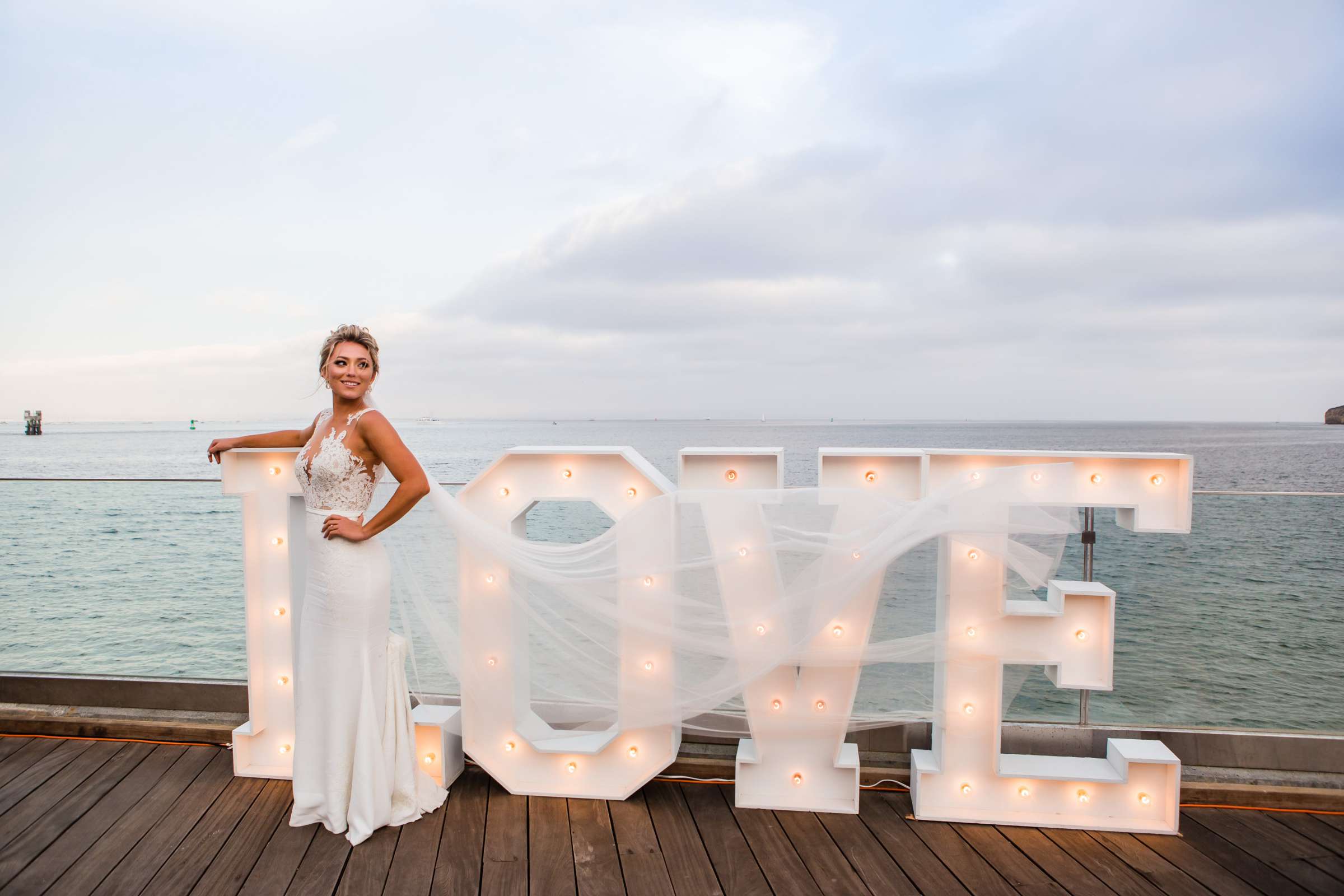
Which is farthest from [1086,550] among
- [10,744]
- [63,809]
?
[10,744]

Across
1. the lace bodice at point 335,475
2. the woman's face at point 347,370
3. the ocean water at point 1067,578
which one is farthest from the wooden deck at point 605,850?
the woman's face at point 347,370

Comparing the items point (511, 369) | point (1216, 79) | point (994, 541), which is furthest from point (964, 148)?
point (994, 541)

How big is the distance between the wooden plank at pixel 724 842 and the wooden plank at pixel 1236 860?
151cm

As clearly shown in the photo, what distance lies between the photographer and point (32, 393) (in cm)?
2238

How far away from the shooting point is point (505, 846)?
222 cm

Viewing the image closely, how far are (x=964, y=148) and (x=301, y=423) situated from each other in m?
32.8

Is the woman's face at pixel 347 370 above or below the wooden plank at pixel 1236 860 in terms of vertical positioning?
above

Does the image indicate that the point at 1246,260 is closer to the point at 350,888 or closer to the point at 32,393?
the point at 350,888

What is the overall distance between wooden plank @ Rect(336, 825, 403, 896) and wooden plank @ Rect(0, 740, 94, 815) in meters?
1.39

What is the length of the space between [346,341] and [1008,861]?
284 cm

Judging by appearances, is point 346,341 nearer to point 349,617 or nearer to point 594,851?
point 349,617

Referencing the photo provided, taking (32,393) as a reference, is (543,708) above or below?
below

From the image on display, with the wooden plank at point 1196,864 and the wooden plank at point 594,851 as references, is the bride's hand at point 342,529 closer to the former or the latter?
the wooden plank at point 594,851

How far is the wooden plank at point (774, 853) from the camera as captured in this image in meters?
1.98
